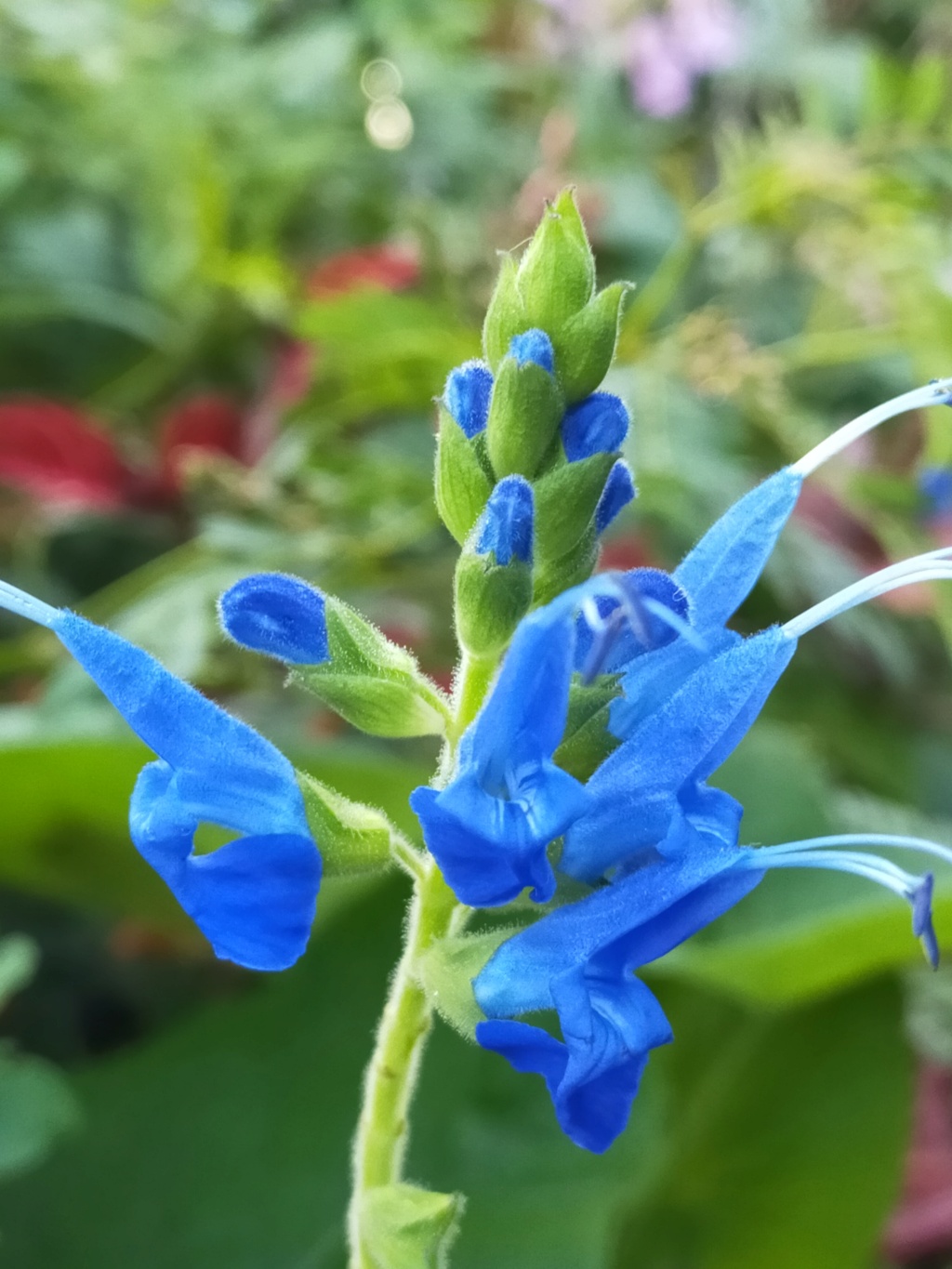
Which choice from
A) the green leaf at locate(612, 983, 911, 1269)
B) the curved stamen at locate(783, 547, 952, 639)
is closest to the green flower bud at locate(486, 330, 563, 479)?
the curved stamen at locate(783, 547, 952, 639)

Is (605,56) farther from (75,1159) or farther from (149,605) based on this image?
(75,1159)

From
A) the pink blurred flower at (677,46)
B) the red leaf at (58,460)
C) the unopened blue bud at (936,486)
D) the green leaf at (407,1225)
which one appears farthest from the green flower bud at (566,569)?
the pink blurred flower at (677,46)

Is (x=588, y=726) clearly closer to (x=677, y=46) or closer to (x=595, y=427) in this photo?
→ (x=595, y=427)

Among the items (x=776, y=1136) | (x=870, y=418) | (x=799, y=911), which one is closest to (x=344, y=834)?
Result: (x=870, y=418)

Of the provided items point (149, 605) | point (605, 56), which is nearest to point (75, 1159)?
point (149, 605)

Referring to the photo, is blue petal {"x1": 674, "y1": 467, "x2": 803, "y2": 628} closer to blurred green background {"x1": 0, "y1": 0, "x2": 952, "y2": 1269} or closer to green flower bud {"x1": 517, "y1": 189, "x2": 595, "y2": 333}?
green flower bud {"x1": 517, "y1": 189, "x2": 595, "y2": 333}

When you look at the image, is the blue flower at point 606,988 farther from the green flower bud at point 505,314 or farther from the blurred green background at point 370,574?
the blurred green background at point 370,574

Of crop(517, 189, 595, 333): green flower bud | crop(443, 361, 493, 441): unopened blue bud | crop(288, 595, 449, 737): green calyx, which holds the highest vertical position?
crop(517, 189, 595, 333): green flower bud
